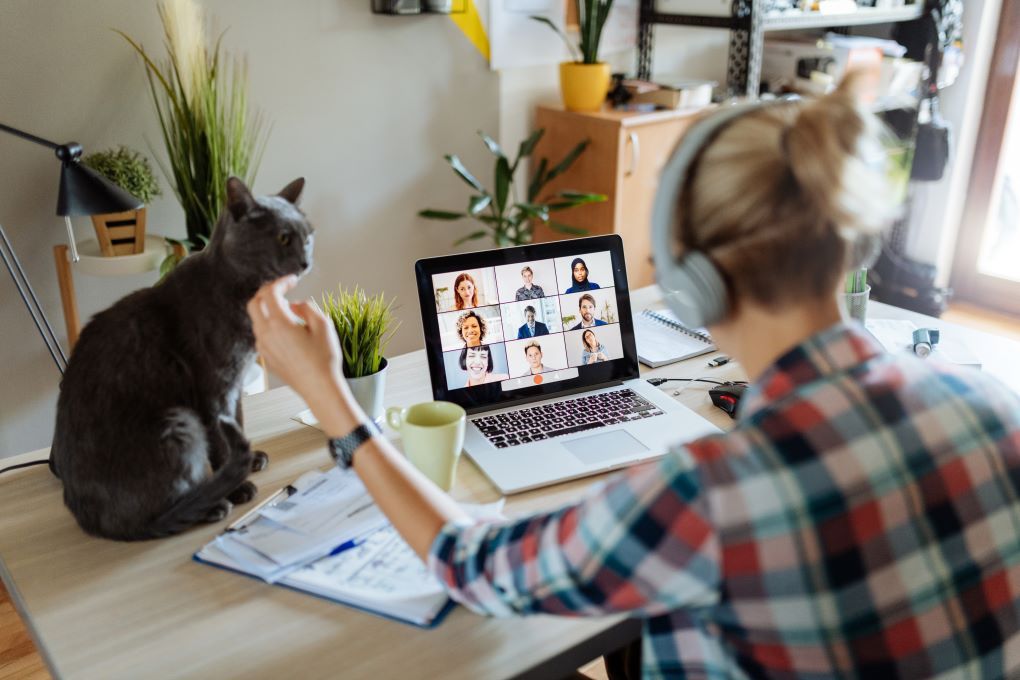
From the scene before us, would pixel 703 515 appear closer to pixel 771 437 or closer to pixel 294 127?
pixel 771 437

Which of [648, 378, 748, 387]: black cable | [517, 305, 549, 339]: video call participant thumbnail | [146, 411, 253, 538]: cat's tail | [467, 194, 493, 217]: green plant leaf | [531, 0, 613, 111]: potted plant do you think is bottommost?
[648, 378, 748, 387]: black cable

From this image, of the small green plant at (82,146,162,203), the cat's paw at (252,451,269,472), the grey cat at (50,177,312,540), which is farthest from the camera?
the small green plant at (82,146,162,203)

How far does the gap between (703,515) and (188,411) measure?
29.6 inches

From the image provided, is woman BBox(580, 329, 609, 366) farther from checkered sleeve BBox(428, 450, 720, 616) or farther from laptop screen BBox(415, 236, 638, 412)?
checkered sleeve BBox(428, 450, 720, 616)

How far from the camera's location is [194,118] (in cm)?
216

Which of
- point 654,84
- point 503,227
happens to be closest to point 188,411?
point 503,227

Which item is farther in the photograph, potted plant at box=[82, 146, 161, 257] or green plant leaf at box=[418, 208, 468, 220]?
green plant leaf at box=[418, 208, 468, 220]

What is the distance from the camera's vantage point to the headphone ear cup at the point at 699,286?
0.77 metres

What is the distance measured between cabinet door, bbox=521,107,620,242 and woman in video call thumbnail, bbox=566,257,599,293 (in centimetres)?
152

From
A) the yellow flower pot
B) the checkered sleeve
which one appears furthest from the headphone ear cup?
the yellow flower pot

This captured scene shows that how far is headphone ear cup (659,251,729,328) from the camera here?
77 centimetres

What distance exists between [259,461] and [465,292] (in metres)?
0.41

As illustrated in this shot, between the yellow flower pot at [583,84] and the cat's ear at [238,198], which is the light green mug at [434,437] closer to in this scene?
the cat's ear at [238,198]

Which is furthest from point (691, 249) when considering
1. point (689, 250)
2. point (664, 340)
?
point (664, 340)
